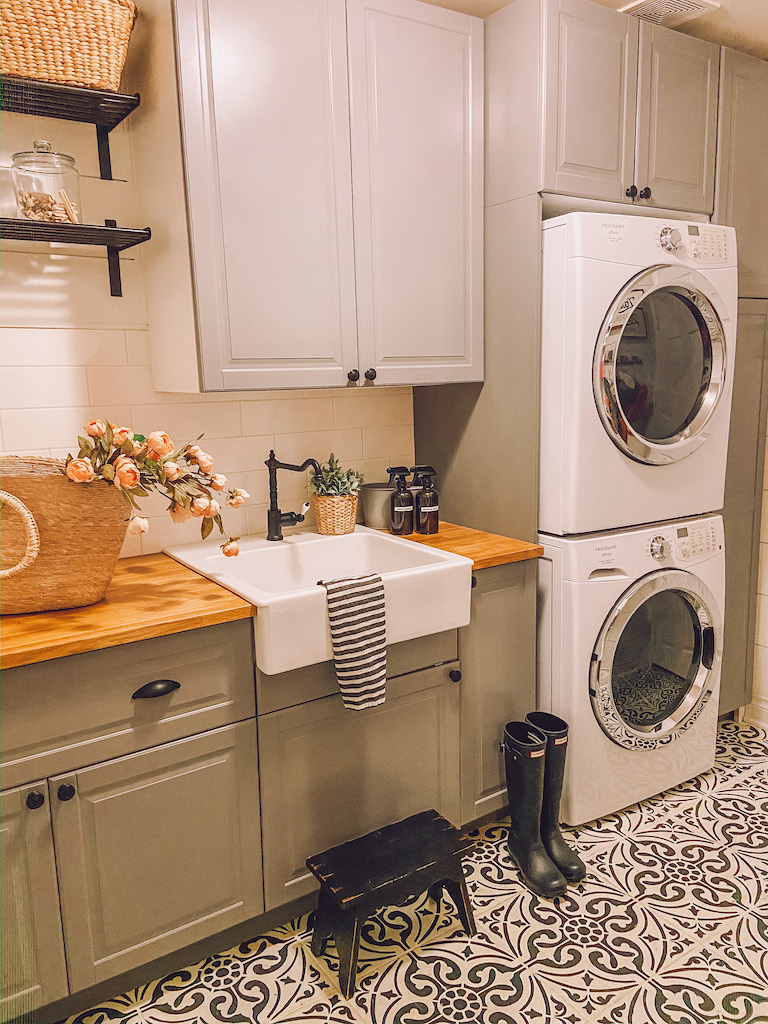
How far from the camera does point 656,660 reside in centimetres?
250

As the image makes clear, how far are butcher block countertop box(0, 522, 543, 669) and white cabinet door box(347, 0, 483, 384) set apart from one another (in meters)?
0.67

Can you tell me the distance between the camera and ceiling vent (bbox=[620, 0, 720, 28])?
7.64ft

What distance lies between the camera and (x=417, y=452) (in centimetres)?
280

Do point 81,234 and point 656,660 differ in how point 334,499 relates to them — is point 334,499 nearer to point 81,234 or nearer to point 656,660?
point 81,234

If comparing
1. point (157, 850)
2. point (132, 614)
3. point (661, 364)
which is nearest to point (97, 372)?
point (132, 614)

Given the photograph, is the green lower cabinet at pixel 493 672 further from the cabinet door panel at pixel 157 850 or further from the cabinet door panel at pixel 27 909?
the cabinet door panel at pixel 27 909

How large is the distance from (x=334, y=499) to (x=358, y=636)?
0.67 metres

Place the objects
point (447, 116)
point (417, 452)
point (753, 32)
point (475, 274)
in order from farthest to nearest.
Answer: point (417, 452) < point (753, 32) < point (475, 274) < point (447, 116)

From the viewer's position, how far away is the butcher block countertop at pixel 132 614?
153 centimetres

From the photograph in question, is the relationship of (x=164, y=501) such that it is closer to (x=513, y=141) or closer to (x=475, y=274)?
(x=475, y=274)

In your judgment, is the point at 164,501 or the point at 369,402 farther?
the point at 369,402

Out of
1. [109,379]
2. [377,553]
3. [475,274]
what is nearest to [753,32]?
[475,274]

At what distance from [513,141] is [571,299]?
516 millimetres

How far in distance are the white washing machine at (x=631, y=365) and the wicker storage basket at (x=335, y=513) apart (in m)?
0.60
